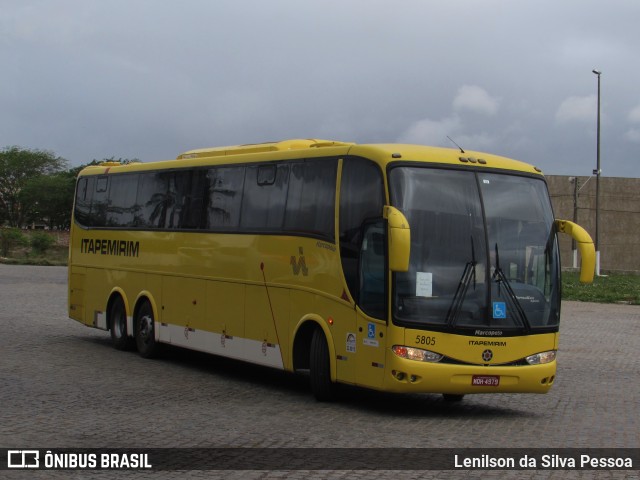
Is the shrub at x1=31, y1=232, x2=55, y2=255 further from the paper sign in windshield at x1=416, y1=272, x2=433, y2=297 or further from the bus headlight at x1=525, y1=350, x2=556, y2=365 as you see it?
the paper sign in windshield at x1=416, y1=272, x2=433, y2=297

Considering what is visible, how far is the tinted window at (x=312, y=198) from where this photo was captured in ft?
46.2

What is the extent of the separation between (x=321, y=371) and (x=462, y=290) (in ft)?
7.21

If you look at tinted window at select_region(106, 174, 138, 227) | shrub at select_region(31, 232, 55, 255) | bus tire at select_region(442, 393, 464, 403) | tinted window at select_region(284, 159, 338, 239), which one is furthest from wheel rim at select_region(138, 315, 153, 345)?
shrub at select_region(31, 232, 55, 255)

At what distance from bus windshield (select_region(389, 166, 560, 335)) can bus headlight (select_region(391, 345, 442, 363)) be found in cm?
28

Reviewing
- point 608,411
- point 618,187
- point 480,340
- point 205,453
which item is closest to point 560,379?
point 608,411

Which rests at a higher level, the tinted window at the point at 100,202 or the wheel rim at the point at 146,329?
the tinted window at the point at 100,202

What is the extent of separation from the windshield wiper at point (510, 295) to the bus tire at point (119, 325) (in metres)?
8.69

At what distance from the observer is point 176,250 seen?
Answer: 18109 mm

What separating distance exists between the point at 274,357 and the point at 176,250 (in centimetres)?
377

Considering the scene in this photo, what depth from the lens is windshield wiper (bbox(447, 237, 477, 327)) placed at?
1267cm

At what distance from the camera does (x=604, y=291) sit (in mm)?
43875

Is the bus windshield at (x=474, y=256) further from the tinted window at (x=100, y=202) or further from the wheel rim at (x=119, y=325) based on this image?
the tinted window at (x=100, y=202)

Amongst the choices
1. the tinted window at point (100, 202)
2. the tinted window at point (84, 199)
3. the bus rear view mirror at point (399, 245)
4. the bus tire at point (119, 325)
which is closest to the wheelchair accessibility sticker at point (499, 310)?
the bus rear view mirror at point (399, 245)

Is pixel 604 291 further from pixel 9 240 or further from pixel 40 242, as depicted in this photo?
pixel 9 240
